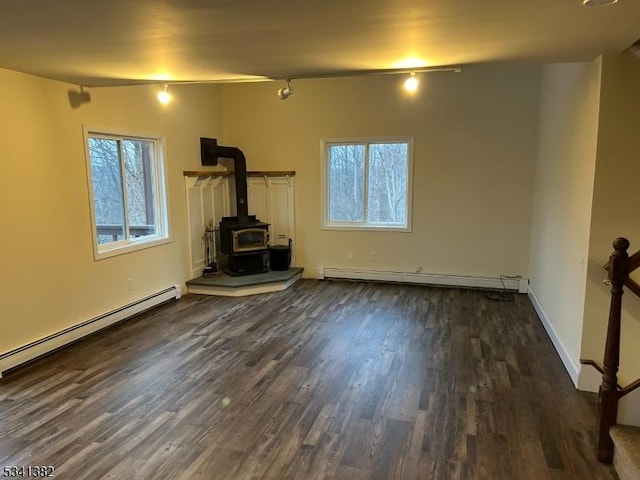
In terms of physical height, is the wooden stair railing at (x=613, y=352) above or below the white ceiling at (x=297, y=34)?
below

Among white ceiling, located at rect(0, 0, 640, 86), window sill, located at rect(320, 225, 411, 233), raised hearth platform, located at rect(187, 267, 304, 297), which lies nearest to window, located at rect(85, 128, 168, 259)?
raised hearth platform, located at rect(187, 267, 304, 297)

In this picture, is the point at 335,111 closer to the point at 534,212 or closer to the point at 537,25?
the point at 534,212

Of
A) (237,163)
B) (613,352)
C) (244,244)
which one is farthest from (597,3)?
(237,163)

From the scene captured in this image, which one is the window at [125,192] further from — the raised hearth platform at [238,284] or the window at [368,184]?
the window at [368,184]

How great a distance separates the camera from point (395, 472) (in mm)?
2363

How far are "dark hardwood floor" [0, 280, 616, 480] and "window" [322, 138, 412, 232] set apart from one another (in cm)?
195

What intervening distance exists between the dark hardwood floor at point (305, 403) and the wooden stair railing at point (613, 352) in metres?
0.13

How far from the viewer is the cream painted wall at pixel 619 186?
291cm

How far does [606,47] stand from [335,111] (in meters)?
3.98

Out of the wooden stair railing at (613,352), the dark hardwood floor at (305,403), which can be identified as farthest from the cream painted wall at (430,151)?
the wooden stair railing at (613,352)

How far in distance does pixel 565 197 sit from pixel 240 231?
3.95 meters

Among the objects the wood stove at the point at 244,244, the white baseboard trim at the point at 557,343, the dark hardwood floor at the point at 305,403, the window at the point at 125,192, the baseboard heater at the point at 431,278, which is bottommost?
the dark hardwood floor at the point at 305,403

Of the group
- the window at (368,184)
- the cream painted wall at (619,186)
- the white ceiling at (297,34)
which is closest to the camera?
the white ceiling at (297,34)

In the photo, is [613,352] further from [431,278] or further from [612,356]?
[431,278]
